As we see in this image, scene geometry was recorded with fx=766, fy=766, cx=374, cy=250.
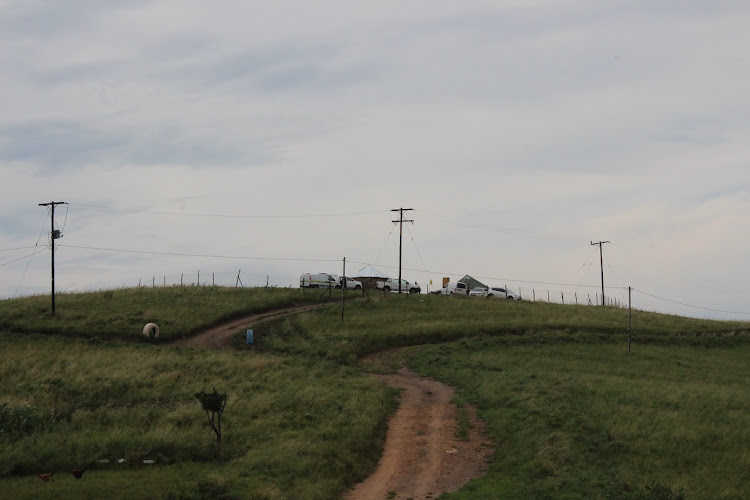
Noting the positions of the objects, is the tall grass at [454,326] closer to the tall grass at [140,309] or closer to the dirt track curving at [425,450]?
the tall grass at [140,309]

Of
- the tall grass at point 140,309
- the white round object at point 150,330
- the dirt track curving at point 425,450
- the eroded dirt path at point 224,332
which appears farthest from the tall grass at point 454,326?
the dirt track curving at point 425,450

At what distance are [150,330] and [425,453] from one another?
33718mm

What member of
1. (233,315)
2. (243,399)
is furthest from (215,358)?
(233,315)

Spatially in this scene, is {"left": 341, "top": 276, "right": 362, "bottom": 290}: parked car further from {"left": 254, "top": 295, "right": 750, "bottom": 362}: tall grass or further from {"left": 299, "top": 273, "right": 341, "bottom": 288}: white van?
{"left": 254, "top": 295, "right": 750, "bottom": 362}: tall grass

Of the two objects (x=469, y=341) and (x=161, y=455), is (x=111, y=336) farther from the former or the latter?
(x=161, y=455)

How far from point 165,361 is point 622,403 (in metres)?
26.4

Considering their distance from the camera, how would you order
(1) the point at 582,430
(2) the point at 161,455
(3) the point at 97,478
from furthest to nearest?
(1) the point at 582,430, (2) the point at 161,455, (3) the point at 97,478

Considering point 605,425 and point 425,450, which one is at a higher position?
point 605,425

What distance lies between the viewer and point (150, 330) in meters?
56.9

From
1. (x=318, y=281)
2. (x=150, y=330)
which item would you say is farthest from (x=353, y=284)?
(x=150, y=330)

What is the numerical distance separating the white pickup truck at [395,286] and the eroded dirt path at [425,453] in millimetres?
46021

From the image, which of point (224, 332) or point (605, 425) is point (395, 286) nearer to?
point (224, 332)

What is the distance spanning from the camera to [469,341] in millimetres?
56750

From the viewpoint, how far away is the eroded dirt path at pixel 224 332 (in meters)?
55.7
